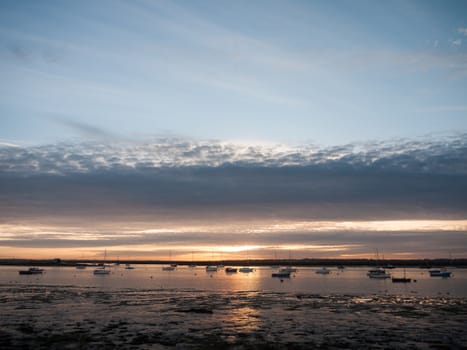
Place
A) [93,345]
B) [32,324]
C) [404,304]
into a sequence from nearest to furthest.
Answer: [93,345] < [32,324] < [404,304]

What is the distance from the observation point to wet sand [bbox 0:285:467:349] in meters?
30.0

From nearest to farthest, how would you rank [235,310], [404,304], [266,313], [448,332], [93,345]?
1. [93,345]
2. [448,332]
3. [266,313]
4. [235,310]
5. [404,304]

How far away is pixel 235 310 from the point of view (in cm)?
4925

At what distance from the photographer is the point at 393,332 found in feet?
113

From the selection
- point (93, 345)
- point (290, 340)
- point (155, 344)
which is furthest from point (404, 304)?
point (93, 345)

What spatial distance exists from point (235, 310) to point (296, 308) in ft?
24.1

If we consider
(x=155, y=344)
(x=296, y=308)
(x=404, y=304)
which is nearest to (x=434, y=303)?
(x=404, y=304)

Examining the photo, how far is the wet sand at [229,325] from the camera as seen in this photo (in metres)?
30.0

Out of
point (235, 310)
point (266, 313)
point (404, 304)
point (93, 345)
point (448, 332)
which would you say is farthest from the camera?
point (404, 304)

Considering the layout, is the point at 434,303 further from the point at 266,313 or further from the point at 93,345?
the point at 93,345

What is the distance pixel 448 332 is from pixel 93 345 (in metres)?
27.3

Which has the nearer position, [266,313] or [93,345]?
[93,345]

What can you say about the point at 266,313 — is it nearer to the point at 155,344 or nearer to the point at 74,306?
the point at 155,344

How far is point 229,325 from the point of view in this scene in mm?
38188
